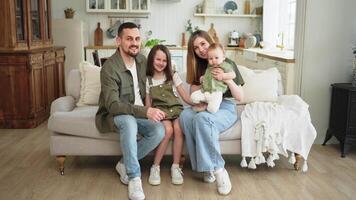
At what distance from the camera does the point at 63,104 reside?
3445 millimetres

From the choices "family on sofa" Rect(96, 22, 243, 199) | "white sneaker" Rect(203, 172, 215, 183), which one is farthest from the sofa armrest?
"white sneaker" Rect(203, 172, 215, 183)

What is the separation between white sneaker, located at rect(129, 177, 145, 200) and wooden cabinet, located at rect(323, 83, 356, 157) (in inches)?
78.8

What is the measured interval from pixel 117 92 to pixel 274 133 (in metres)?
1.21

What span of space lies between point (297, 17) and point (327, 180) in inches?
67.9

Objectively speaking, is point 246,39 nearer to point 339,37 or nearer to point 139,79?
point 339,37

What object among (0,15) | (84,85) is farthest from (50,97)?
(84,85)

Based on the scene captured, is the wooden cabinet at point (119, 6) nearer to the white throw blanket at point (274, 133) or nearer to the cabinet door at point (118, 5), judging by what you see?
the cabinet door at point (118, 5)

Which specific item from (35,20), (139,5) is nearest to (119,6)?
(139,5)

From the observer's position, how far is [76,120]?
10.2 ft

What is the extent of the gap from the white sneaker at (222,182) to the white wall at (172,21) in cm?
483

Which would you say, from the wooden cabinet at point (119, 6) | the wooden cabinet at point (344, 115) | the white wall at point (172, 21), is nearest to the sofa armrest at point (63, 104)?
the wooden cabinet at point (344, 115)

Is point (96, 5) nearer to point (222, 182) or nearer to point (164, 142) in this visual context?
point (164, 142)

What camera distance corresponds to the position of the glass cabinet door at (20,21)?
4757mm

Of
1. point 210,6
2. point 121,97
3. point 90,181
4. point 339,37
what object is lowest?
point 90,181
